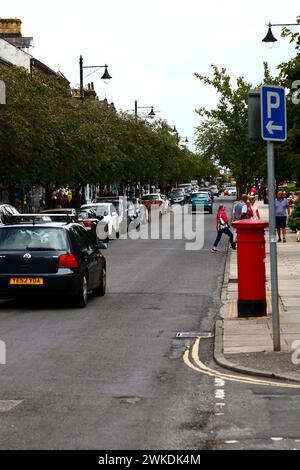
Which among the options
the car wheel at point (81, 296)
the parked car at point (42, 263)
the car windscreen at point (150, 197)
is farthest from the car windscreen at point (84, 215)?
the car windscreen at point (150, 197)

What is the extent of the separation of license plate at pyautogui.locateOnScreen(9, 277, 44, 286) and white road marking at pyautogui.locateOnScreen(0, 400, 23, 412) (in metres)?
7.52

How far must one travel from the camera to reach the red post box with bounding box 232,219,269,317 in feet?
50.1

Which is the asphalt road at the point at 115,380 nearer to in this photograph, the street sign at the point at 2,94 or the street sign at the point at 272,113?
the street sign at the point at 272,113

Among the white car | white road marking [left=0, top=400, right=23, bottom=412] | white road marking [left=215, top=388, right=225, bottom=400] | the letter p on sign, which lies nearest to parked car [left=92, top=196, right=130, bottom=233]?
the white car

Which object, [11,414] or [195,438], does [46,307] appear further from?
[195,438]

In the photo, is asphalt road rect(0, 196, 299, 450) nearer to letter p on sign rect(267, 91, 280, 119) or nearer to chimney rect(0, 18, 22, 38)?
letter p on sign rect(267, 91, 280, 119)

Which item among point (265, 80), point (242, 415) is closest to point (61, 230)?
point (242, 415)

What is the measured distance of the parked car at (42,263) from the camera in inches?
659

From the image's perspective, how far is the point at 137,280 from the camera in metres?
22.4

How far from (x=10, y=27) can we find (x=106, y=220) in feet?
166

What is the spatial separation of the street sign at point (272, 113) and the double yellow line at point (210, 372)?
2.72 m

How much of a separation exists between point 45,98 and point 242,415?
34500 millimetres

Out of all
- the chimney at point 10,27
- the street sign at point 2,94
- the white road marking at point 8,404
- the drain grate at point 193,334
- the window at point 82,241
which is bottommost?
the drain grate at point 193,334

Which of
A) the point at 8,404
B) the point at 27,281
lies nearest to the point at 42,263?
the point at 27,281
